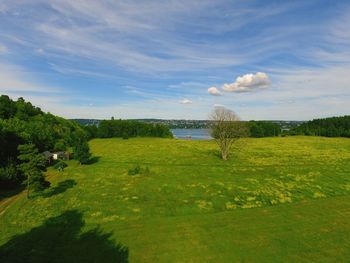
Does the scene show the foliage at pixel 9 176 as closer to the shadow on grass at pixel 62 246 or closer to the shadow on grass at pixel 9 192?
the shadow on grass at pixel 9 192

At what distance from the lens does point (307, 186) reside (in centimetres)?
4688

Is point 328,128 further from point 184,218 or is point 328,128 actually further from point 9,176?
point 9,176

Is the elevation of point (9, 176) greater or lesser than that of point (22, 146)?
lesser

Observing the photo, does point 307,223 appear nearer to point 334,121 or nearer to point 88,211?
point 88,211

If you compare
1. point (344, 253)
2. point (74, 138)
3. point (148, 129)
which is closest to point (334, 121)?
point (148, 129)

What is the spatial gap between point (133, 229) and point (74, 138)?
44844 mm

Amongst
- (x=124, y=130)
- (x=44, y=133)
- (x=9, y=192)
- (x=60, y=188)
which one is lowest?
(x=9, y=192)

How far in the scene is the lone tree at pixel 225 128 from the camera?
77.8m

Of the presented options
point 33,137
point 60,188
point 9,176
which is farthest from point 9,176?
point 33,137

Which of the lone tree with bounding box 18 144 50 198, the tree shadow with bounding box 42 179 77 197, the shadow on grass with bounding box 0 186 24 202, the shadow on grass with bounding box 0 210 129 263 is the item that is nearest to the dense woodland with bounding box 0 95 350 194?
the lone tree with bounding box 18 144 50 198

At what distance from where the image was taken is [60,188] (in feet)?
152

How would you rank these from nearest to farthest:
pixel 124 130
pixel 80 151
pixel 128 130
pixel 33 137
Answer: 1. pixel 80 151
2. pixel 33 137
3. pixel 124 130
4. pixel 128 130

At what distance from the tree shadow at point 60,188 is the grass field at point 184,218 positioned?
6.5 inches

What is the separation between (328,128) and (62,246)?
575ft
